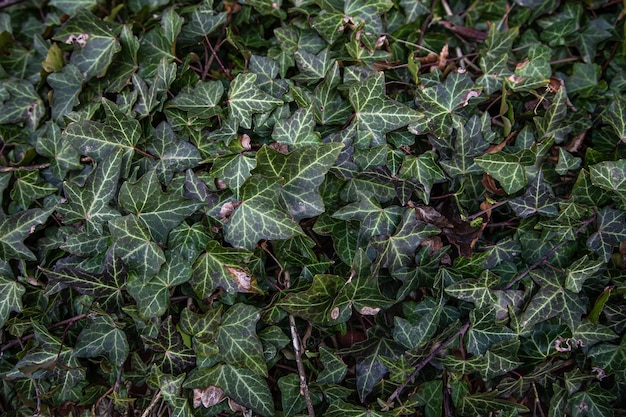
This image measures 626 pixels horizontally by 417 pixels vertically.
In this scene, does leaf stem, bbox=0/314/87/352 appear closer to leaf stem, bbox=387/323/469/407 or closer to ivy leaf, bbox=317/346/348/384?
ivy leaf, bbox=317/346/348/384

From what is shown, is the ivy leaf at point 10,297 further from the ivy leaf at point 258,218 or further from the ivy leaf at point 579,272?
the ivy leaf at point 579,272

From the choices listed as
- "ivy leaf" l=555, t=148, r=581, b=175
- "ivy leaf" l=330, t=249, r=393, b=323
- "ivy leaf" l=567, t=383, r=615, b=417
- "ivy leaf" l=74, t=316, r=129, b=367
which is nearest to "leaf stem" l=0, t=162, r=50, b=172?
"ivy leaf" l=74, t=316, r=129, b=367

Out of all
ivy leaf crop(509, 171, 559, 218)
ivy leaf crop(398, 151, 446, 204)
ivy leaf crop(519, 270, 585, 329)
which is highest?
ivy leaf crop(398, 151, 446, 204)

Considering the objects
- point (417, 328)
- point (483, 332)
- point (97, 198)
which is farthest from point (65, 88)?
point (483, 332)

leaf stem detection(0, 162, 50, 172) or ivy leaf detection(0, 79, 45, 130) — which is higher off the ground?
ivy leaf detection(0, 79, 45, 130)

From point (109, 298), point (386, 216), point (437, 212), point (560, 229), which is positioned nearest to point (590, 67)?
point (560, 229)

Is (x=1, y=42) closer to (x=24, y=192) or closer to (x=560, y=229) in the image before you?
(x=24, y=192)

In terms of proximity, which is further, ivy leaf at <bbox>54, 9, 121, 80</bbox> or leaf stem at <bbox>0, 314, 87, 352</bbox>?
ivy leaf at <bbox>54, 9, 121, 80</bbox>

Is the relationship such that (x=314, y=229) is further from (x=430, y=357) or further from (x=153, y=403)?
(x=153, y=403)
